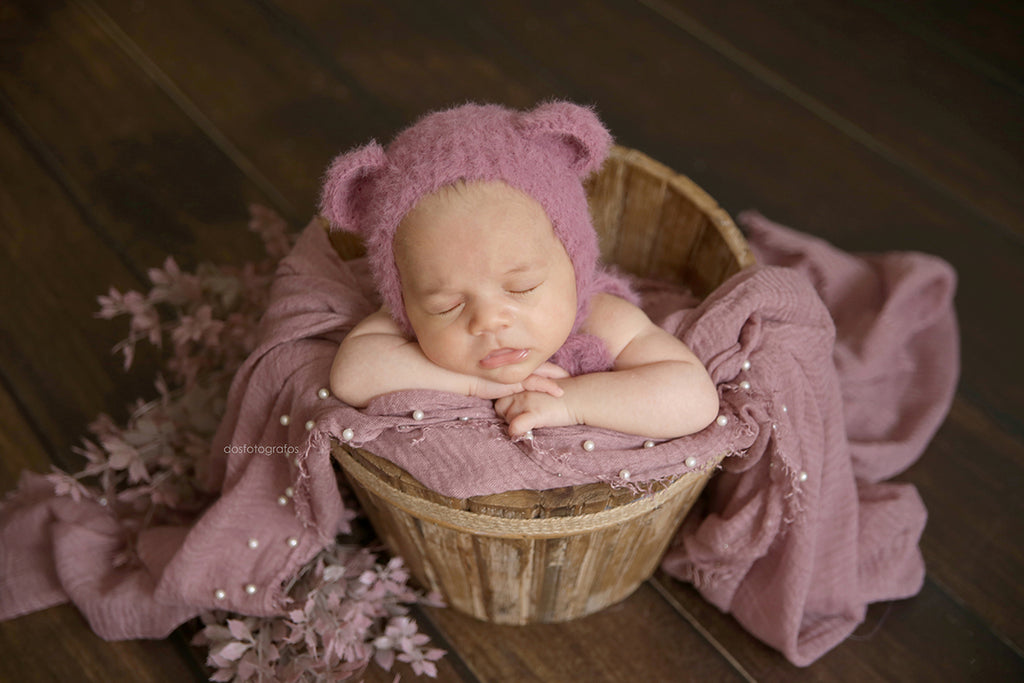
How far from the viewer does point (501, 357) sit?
967 millimetres

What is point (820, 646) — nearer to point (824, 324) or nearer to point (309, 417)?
point (824, 324)

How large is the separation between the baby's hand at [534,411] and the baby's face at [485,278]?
3 cm

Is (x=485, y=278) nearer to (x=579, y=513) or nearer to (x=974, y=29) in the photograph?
(x=579, y=513)

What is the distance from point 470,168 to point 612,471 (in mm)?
359

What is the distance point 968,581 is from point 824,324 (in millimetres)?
492

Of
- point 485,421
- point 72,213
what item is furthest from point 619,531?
point 72,213

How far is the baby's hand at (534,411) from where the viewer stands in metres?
0.97

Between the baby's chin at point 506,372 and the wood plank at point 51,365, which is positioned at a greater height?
the baby's chin at point 506,372

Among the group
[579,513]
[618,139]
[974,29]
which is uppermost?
[974,29]

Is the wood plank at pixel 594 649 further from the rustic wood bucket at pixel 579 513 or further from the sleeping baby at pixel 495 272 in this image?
the sleeping baby at pixel 495 272

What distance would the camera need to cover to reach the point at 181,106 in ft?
6.29

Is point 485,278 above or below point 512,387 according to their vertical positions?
above

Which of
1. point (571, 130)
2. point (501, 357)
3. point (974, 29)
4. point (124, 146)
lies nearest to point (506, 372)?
point (501, 357)

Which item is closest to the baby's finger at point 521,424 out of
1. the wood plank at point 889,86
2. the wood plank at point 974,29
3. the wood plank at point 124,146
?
the wood plank at point 124,146
